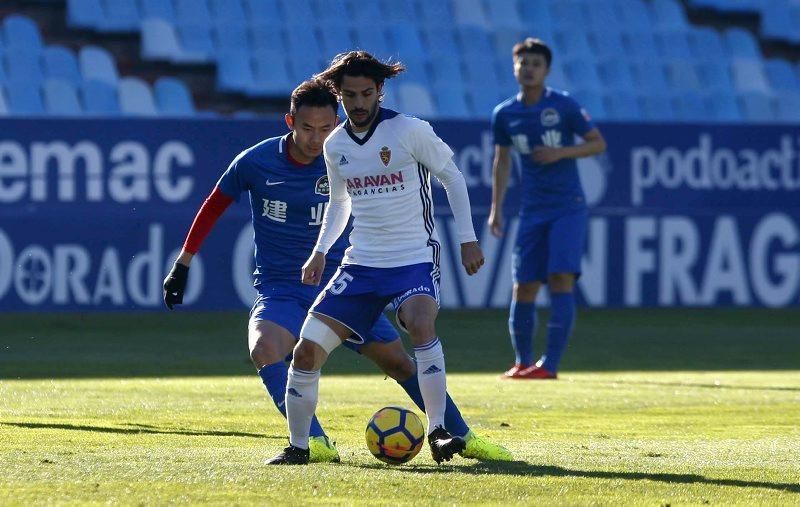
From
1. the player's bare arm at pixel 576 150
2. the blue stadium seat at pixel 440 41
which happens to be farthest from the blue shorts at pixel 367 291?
the blue stadium seat at pixel 440 41

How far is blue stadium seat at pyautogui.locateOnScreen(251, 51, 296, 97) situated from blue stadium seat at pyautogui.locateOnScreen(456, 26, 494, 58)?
2.31 metres

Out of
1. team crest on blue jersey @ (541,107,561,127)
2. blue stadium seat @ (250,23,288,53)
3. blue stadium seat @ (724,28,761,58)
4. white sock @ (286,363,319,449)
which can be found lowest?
white sock @ (286,363,319,449)

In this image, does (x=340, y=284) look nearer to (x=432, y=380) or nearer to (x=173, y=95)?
(x=432, y=380)

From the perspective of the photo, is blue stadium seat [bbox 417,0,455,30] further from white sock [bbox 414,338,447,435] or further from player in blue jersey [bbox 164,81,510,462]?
white sock [bbox 414,338,447,435]

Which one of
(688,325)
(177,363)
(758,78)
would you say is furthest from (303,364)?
(758,78)

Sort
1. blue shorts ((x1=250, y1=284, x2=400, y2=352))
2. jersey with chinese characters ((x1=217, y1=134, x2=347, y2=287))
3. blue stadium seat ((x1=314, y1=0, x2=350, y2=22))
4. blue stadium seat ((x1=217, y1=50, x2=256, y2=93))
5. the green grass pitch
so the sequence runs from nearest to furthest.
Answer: the green grass pitch, blue shorts ((x1=250, y1=284, x2=400, y2=352)), jersey with chinese characters ((x1=217, y1=134, x2=347, y2=287)), blue stadium seat ((x1=217, y1=50, x2=256, y2=93)), blue stadium seat ((x1=314, y1=0, x2=350, y2=22))

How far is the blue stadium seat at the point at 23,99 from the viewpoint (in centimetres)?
1650

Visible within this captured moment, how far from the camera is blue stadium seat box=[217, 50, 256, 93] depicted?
58.9ft

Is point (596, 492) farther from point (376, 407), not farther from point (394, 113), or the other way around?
point (376, 407)

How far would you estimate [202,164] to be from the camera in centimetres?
1497

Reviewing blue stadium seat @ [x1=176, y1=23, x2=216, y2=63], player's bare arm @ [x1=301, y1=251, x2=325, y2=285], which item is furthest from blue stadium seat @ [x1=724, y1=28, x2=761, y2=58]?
player's bare arm @ [x1=301, y1=251, x2=325, y2=285]

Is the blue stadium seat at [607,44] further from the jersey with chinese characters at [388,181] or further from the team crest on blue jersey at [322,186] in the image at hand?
the jersey with chinese characters at [388,181]

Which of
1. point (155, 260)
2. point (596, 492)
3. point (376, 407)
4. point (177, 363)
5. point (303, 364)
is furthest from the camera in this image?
point (155, 260)

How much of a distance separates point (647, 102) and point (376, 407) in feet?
37.1
